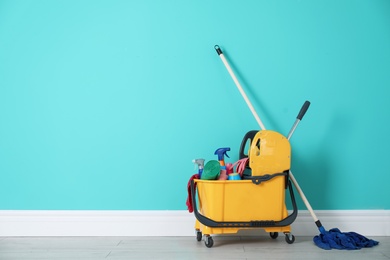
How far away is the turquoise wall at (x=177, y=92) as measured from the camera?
2.31m

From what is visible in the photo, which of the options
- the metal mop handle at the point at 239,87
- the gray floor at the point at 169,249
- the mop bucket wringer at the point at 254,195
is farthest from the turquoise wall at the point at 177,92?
the mop bucket wringer at the point at 254,195

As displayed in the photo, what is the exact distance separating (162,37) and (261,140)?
81 centimetres

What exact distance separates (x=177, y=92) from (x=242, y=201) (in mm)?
703

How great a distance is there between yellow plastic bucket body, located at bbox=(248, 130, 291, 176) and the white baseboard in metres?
0.46

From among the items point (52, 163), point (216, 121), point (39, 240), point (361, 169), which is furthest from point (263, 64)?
point (39, 240)

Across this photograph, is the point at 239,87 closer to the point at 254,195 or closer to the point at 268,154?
the point at 268,154

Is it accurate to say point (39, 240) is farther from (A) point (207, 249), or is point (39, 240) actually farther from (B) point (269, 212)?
(B) point (269, 212)

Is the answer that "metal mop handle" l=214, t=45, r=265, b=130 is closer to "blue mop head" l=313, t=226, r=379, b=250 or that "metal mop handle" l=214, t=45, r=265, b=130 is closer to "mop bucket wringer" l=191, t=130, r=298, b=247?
"mop bucket wringer" l=191, t=130, r=298, b=247

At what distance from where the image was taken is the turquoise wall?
231 cm

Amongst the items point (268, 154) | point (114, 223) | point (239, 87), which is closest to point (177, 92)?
point (239, 87)

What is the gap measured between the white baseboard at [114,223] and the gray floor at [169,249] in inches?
2.4

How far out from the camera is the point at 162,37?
7.68 feet

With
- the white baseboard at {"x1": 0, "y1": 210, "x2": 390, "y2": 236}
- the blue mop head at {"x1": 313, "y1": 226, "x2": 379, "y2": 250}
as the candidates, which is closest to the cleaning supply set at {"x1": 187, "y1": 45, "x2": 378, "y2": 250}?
the blue mop head at {"x1": 313, "y1": 226, "x2": 379, "y2": 250}

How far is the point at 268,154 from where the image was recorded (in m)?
1.99
